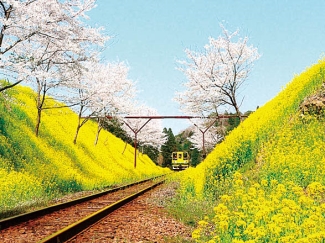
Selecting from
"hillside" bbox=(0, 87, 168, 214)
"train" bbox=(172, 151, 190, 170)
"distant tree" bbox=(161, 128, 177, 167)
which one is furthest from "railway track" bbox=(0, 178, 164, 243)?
"distant tree" bbox=(161, 128, 177, 167)

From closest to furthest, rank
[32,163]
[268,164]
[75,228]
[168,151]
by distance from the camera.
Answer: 1. [75,228]
2. [268,164]
3. [32,163]
4. [168,151]

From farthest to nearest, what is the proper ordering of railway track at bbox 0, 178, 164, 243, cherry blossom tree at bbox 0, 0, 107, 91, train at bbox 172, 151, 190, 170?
1. train at bbox 172, 151, 190, 170
2. cherry blossom tree at bbox 0, 0, 107, 91
3. railway track at bbox 0, 178, 164, 243

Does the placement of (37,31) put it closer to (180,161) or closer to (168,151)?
(180,161)

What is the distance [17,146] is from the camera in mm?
16406

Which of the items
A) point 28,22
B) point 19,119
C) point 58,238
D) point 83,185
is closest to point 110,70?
point 19,119

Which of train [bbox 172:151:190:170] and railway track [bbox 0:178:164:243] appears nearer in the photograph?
railway track [bbox 0:178:164:243]

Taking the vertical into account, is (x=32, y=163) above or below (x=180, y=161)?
below

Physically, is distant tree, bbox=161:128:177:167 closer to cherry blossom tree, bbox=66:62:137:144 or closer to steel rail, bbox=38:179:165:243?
cherry blossom tree, bbox=66:62:137:144

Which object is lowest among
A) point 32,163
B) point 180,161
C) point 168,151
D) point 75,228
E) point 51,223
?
point 51,223

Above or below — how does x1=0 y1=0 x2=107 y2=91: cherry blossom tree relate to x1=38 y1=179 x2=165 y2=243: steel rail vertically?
above

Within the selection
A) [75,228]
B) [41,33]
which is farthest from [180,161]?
[75,228]

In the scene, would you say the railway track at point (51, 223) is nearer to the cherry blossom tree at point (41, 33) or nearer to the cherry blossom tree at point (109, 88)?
the cherry blossom tree at point (41, 33)

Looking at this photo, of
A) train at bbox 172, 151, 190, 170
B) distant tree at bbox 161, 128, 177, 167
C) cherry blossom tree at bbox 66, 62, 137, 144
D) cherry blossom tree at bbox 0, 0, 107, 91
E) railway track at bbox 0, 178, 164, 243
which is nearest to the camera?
railway track at bbox 0, 178, 164, 243

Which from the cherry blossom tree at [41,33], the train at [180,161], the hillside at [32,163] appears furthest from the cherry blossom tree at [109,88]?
the train at [180,161]
